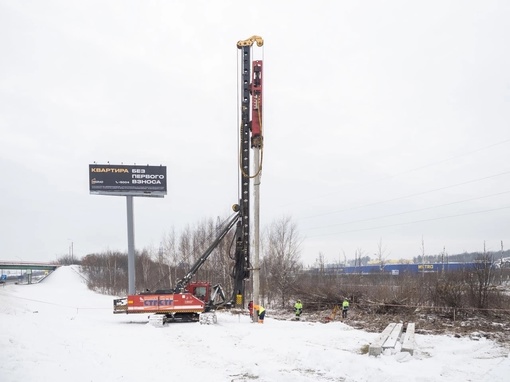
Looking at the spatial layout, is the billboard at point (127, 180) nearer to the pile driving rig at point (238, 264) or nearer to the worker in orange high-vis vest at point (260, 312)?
the pile driving rig at point (238, 264)

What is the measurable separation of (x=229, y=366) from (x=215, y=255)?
120 ft

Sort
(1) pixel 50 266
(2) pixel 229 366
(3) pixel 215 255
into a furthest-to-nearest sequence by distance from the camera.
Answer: (1) pixel 50 266 → (3) pixel 215 255 → (2) pixel 229 366

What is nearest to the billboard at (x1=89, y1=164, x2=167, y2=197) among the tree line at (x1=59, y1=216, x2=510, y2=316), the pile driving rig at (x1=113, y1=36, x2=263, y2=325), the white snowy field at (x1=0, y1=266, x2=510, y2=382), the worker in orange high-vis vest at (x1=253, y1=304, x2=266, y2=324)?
the tree line at (x1=59, y1=216, x2=510, y2=316)

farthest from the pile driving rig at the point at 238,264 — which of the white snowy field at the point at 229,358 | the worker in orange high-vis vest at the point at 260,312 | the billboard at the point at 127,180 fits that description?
the billboard at the point at 127,180

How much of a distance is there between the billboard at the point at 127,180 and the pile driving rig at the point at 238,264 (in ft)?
50.7

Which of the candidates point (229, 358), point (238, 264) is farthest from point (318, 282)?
point (229, 358)

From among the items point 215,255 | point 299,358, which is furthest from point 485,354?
point 215,255

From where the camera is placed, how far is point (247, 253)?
21.8m

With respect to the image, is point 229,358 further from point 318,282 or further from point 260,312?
point 318,282

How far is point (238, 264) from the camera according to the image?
71.7 feet

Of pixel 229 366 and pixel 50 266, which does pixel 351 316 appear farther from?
pixel 50 266

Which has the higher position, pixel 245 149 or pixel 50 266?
pixel 245 149

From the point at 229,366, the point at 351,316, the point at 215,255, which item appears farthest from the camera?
the point at 215,255

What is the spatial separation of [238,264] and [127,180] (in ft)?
58.0
